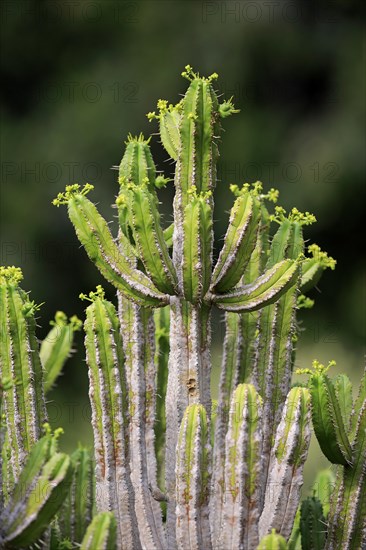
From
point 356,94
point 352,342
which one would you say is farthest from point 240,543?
point 356,94

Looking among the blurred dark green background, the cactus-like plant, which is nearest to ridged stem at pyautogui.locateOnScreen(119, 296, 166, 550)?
the cactus-like plant

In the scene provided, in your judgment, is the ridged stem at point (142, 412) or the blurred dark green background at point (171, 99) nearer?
the ridged stem at point (142, 412)

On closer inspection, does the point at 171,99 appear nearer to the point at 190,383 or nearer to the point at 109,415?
the point at 190,383

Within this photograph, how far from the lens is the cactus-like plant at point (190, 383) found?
11.6 feet

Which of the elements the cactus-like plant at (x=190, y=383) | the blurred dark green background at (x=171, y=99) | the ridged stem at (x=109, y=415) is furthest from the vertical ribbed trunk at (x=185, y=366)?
the blurred dark green background at (x=171, y=99)

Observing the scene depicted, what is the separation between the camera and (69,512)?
3879 millimetres

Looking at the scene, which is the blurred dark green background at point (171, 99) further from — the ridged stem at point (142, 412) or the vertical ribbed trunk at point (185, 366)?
the vertical ribbed trunk at point (185, 366)

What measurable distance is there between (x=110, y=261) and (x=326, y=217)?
13.0 metres

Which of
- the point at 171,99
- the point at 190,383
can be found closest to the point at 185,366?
the point at 190,383

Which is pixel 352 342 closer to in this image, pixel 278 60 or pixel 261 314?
pixel 278 60

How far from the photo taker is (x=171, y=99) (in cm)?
1631

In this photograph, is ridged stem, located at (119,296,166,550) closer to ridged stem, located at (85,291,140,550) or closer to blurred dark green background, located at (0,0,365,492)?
ridged stem, located at (85,291,140,550)

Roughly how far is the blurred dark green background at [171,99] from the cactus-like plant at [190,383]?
11.1 meters

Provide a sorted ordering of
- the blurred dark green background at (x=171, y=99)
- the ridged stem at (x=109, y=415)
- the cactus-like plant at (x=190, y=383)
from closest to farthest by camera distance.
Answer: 1. the cactus-like plant at (x=190, y=383)
2. the ridged stem at (x=109, y=415)
3. the blurred dark green background at (x=171, y=99)
